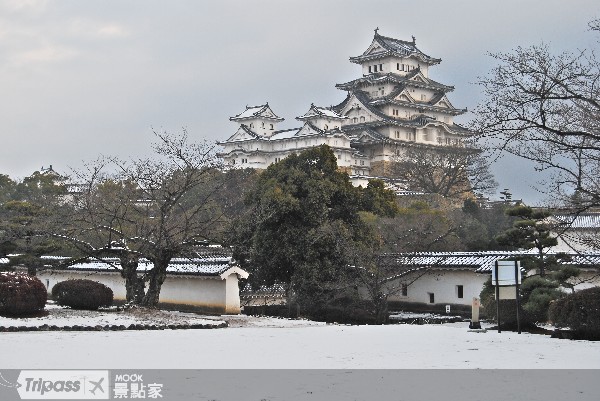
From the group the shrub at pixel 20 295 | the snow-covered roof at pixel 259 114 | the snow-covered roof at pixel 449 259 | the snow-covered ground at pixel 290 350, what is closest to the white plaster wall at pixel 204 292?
the shrub at pixel 20 295

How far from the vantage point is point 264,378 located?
347 inches

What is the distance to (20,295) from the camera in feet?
60.1

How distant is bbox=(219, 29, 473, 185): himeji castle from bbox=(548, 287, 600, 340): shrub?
58459 mm

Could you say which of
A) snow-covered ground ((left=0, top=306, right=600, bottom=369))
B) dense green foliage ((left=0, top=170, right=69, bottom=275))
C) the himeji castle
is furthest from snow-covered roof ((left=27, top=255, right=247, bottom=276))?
the himeji castle

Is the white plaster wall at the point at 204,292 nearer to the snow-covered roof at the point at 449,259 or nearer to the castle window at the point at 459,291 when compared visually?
the snow-covered roof at the point at 449,259

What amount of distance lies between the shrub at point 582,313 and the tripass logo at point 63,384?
8577mm

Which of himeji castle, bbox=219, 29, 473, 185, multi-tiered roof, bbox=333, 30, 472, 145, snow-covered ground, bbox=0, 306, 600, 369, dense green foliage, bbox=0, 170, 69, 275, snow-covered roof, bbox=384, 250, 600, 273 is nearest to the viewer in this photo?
snow-covered ground, bbox=0, 306, 600, 369

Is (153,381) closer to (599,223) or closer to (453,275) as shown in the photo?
(453,275)

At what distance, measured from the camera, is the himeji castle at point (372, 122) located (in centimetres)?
7656

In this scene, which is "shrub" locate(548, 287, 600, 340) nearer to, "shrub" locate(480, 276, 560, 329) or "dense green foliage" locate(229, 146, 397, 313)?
"shrub" locate(480, 276, 560, 329)

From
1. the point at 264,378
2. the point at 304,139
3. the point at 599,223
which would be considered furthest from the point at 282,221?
the point at 304,139

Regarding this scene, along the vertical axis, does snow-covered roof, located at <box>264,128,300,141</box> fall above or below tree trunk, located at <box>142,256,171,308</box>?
above

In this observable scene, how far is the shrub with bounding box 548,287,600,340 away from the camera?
44.8ft

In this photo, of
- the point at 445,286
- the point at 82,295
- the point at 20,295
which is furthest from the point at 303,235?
the point at 20,295
